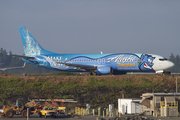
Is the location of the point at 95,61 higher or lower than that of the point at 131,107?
higher

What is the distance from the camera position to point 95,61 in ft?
177

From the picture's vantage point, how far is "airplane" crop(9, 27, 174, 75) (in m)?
50.6

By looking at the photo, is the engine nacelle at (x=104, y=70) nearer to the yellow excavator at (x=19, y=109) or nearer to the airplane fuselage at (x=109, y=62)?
the airplane fuselage at (x=109, y=62)

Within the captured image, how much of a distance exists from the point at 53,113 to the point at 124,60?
24837 mm

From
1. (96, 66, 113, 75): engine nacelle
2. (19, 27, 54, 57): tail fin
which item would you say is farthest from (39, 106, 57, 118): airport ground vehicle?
(19, 27, 54, 57): tail fin

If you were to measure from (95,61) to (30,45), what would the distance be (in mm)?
16274

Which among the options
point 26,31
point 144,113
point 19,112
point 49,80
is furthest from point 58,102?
point 26,31

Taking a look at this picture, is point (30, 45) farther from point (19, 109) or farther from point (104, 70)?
point (19, 109)

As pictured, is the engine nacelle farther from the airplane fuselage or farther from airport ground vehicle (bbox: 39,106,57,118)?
airport ground vehicle (bbox: 39,106,57,118)

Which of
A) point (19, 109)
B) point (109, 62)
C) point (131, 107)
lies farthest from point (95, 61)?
point (19, 109)

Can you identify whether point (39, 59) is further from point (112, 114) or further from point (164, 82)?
point (112, 114)

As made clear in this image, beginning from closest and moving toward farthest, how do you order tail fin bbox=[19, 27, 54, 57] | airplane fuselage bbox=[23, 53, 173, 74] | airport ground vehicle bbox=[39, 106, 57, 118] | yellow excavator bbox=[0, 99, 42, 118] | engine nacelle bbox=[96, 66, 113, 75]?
airport ground vehicle bbox=[39, 106, 57, 118]
yellow excavator bbox=[0, 99, 42, 118]
airplane fuselage bbox=[23, 53, 173, 74]
engine nacelle bbox=[96, 66, 113, 75]
tail fin bbox=[19, 27, 54, 57]

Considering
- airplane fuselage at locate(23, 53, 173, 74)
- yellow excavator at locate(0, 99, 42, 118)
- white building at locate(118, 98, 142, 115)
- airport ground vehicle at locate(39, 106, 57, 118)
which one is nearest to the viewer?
airport ground vehicle at locate(39, 106, 57, 118)

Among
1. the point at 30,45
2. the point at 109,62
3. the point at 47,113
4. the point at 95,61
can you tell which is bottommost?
the point at 47,113
